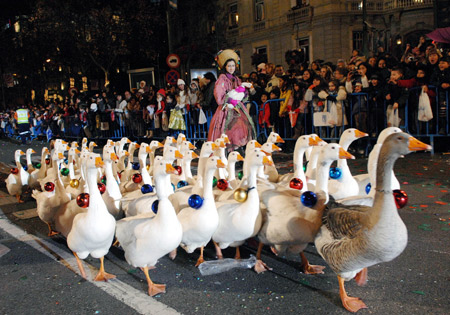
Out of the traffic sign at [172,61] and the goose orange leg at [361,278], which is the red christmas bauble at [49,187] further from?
the traffic sign at [172,61]

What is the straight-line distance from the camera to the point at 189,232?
3641mm

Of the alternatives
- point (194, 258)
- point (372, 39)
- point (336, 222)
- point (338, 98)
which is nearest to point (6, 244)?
point (194, 258)

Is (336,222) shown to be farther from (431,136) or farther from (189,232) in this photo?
(431,136)

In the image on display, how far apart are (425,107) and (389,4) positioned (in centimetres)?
2084

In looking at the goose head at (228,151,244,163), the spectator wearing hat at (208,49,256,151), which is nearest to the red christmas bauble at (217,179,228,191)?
the goose head at (228,151,244,163)

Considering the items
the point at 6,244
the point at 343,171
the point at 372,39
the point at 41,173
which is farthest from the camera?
the point at 372,39

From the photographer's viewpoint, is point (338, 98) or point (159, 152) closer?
point (338, 98)

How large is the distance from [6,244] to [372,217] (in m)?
4.15

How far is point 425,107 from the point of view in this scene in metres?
7.72

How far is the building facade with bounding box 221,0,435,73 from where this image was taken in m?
24.3

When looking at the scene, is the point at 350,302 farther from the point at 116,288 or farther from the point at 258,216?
the point at 116,288

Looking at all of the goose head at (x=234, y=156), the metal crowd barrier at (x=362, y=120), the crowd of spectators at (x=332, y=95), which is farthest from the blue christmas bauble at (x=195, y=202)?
the metal crowd barrier at (x=362, y=120)

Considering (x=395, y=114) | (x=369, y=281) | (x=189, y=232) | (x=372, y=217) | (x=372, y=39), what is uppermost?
(x=372, y=39)

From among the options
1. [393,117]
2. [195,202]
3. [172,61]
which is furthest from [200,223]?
[172,61]
